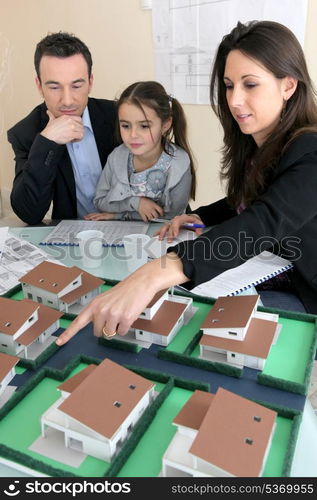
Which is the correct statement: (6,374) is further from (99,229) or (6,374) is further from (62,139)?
(62,139)

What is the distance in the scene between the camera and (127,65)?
2.96 metres

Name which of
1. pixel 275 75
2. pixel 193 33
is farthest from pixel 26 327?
pixel 193 33

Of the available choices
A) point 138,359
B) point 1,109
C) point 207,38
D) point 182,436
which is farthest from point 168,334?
point 1,109

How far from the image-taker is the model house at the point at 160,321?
89 centimetres

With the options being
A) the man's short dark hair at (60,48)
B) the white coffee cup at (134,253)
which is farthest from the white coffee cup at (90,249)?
the man's short dark hair at (60,48)

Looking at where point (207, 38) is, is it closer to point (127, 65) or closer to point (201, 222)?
point (127, 65)

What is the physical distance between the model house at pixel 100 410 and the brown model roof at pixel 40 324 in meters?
0.16

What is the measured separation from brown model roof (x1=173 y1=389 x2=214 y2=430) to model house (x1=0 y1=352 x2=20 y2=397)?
11.6 inches

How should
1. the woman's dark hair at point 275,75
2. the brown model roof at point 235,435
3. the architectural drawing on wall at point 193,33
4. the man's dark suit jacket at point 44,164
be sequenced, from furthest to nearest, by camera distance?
the architectural drawing on wall at point 193,33
the man's dark suit jacket at point 44,164
the woman's dark hair at point 275,75
the brown model roof at point 235,435

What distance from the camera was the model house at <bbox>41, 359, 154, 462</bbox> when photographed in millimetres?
635

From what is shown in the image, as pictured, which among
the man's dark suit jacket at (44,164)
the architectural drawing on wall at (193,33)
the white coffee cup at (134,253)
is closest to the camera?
the white coffee cup at (134,253)

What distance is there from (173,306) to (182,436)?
0.35 metres

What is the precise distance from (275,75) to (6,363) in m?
0.89

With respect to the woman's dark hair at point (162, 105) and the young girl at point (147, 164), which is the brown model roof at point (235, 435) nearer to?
the young girl at point (147, 164)
